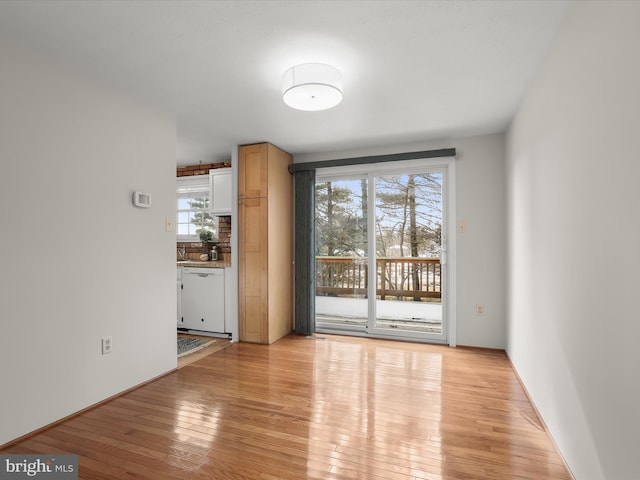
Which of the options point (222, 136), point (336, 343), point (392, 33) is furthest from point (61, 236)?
point (336, 343)

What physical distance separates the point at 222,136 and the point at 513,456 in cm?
376

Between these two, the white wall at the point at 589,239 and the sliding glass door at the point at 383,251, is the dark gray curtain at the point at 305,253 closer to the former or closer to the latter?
the sliding glass door at the point at 383,251

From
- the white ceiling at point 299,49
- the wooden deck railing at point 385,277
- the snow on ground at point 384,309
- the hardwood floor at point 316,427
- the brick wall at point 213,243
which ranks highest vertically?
the white ceiling at point 299,49

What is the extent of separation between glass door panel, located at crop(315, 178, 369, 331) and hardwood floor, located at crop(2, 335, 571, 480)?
1.18 meters

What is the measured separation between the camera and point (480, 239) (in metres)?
3.88

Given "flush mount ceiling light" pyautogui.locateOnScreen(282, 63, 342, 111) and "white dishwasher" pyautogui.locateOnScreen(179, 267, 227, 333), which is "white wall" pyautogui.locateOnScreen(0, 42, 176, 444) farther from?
"flush mount ceiling light" pyautogui.locateOnScreen(282, 63, 342, 111)

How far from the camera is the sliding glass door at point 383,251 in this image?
414cm

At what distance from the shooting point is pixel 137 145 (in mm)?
2863

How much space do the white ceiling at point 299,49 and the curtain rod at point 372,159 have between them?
593 mm

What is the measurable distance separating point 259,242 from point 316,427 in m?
2.34

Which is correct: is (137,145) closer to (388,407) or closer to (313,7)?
(313,7)

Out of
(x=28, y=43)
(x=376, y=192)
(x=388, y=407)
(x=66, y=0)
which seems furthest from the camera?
(x=376, y=192)
